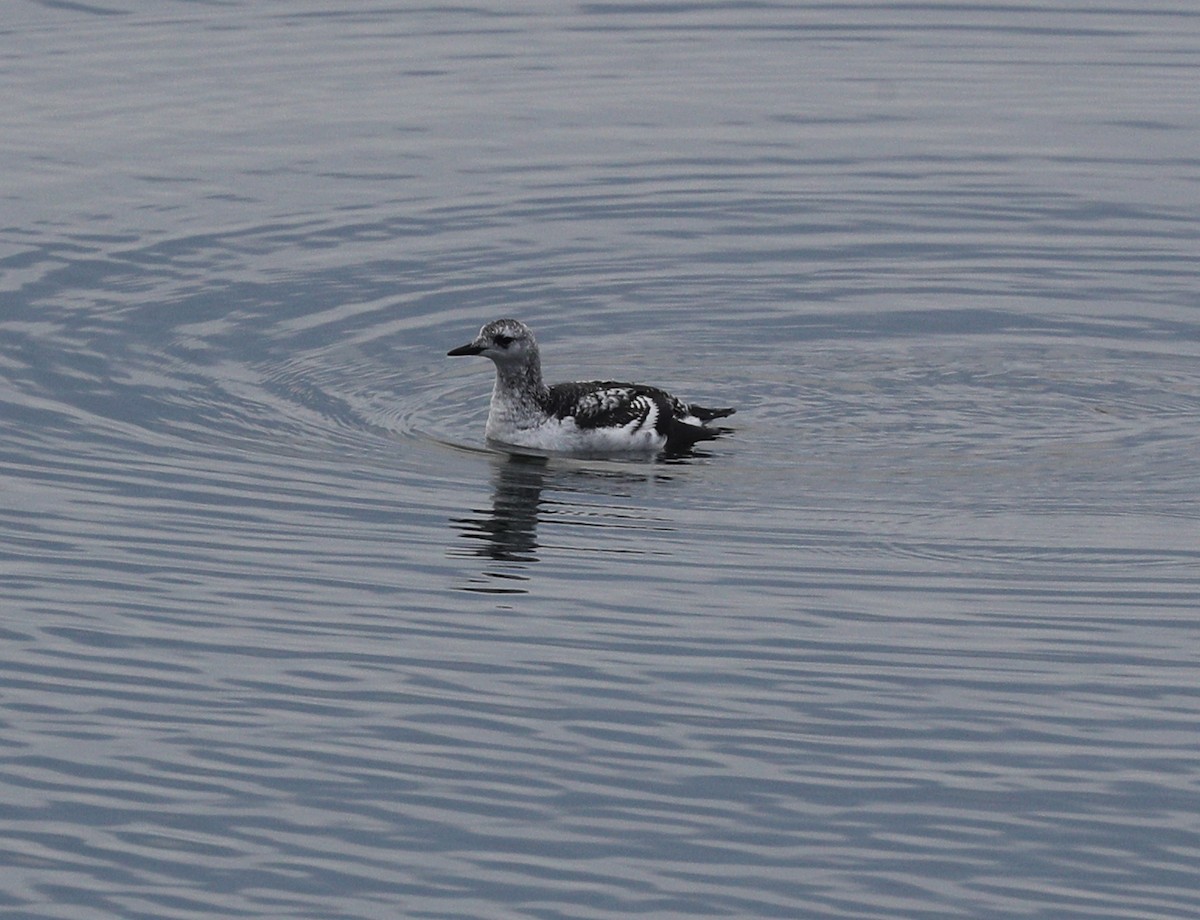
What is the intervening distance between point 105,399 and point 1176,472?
28.5 feet

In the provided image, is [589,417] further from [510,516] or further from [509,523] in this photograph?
[509,523]

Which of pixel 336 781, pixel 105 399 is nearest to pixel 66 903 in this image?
pixel 336 781

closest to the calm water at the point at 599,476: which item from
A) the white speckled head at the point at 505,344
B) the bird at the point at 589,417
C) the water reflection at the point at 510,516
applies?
the water reflection at the point at 510,516

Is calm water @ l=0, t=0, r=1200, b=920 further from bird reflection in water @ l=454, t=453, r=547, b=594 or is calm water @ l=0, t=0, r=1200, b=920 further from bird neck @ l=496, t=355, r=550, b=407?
bird neck @ l=496, t=355, r=550, b=407

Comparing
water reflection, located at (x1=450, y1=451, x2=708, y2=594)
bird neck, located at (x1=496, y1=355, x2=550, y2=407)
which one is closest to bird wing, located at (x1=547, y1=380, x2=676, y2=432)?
bird neck, located at (x1=496, y1=355, x2=550, y2=407)

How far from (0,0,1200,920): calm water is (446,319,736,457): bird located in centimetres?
40

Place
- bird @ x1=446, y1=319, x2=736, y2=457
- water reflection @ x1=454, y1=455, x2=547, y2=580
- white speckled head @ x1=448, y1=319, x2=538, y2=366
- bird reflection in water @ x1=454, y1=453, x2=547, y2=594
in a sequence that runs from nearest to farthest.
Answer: bird reflection in water @ x1=454, y1=453, x2=547, y2=594 → water reflection @ x1=454, y1=455, x2=547, y2=580 → bird @ x1=446, y1=319, x2=736, y2=457 → white speckled head @ x1=448, y1=319, x2=538, y2=366

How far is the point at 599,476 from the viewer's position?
18141 millimetres

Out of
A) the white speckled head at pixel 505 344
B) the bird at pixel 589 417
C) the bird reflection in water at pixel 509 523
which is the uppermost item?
the white speckled head at pixel 505 344

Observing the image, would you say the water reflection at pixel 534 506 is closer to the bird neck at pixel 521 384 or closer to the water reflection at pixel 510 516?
the water reflection at pixel 510 516

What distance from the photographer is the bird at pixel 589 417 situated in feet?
61.0

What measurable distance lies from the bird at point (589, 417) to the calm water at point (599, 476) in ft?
1.30

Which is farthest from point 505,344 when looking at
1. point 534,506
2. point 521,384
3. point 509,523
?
point 509,523

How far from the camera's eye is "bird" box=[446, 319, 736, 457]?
1859 centimetres
